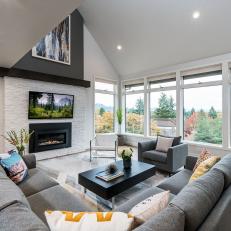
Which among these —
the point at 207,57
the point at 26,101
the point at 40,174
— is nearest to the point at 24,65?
the point at 26,101

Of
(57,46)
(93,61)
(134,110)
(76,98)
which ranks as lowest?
(134,110)

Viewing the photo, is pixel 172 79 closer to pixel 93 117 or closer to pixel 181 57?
pixel 181 57

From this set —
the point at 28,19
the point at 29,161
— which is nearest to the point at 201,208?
the point at 29,161

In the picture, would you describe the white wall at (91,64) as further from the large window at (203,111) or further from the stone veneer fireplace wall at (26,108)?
the large window at (203,111)

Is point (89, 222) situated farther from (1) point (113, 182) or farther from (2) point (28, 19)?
(2) point (28, 19)

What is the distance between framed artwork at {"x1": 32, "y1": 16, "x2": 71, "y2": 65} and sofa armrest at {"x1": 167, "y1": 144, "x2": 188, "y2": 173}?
4215mm

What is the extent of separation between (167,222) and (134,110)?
608 cm

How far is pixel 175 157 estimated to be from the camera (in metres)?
3.43

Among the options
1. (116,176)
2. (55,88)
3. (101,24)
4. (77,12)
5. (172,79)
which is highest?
(77,12)

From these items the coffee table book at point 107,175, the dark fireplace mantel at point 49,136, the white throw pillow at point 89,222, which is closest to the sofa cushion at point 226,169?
the white throw pillow at point 89,222

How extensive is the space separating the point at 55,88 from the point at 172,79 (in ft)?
12.4

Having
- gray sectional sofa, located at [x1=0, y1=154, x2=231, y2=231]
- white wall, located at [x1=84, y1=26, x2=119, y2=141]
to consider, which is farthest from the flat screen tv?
gray sectional sofa, located at [x1=0, y1=154, x2=231, y2=231]

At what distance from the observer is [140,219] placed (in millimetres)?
919

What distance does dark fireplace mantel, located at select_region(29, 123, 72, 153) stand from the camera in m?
4.55
